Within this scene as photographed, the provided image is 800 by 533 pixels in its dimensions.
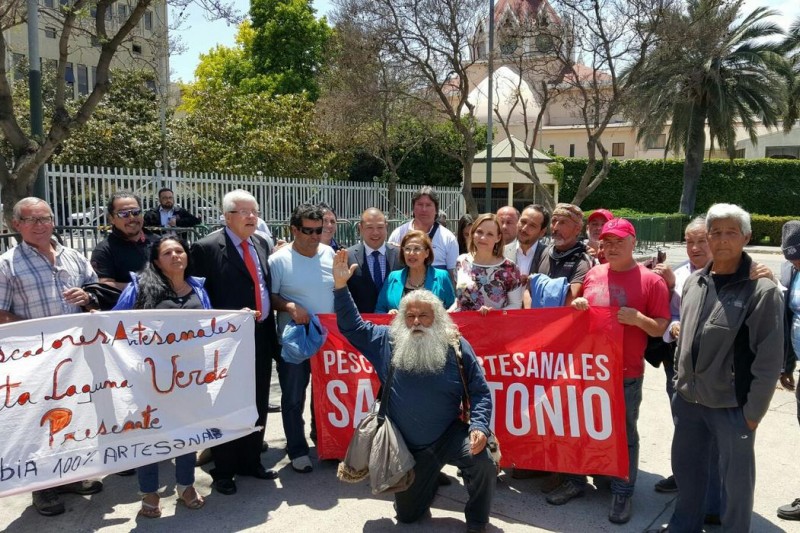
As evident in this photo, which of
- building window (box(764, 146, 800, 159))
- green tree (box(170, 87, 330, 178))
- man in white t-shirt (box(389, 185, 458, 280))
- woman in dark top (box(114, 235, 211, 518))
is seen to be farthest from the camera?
building window (box(764, 146, 800, 159))

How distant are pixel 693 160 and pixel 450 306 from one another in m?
29.4

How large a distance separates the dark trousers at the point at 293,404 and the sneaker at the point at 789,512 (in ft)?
10.4

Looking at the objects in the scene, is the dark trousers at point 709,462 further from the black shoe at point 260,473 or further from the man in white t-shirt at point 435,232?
the black shoe at point 260,473

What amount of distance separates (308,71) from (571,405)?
3465 cm

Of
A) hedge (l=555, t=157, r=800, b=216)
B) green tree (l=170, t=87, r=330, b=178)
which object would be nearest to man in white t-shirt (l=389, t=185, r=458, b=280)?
green tree (l=170, t=87, r=330, b=178)

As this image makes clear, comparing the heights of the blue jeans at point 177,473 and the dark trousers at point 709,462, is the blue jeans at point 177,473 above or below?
below

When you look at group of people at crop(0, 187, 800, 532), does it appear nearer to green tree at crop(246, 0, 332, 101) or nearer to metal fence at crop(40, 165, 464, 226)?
metal fence at crop(40, 165, 464, 226)

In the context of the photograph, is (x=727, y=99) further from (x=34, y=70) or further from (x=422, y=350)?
(x=422, y=350)

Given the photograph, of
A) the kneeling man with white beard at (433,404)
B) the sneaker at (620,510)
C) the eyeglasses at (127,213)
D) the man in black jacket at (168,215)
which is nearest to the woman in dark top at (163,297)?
the eyeglasses at (127,213)

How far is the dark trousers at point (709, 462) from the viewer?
3.32m

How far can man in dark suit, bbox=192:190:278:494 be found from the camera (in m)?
4.39

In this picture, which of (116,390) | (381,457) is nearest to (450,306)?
(381,457)

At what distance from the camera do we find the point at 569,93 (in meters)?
16.5

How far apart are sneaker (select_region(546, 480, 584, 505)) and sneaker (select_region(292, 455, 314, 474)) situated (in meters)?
1.70
